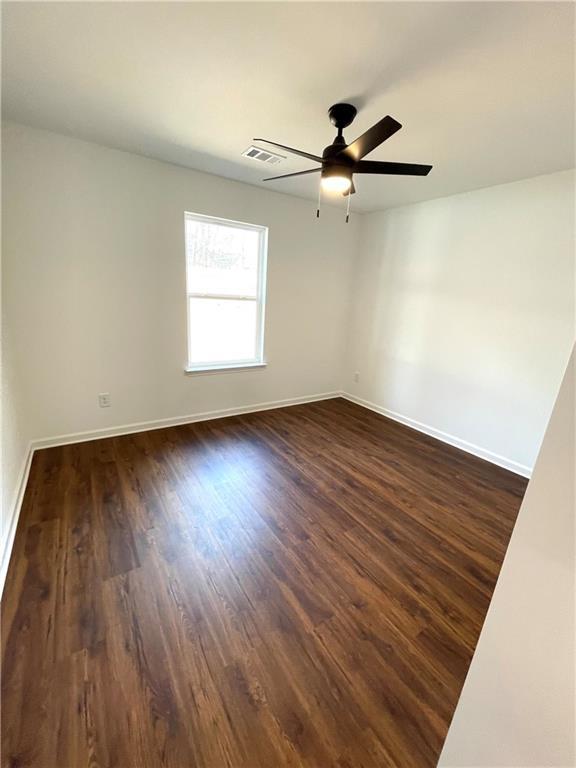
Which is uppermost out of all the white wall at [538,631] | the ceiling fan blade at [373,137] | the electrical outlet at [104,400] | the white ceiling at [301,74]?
the white ceiling at [301,74]

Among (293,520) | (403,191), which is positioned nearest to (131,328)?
(293,520)

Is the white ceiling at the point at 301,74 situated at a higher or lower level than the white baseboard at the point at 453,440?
higher

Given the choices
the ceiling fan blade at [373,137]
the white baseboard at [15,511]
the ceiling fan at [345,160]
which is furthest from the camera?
the ceiling fan at [345,160]

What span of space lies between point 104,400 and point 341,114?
298 cm

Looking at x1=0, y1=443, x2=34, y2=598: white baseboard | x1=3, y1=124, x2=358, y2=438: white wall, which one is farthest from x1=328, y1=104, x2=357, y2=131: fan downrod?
x1=0, y1=443, x2=34, y2=598: white baseboard

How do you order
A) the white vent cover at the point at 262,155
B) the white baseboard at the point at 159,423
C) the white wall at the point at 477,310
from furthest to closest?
the white baseboard at the point at 159,423 < the white wall at the point at 477,310 < the white vent cover at the point at 262,155

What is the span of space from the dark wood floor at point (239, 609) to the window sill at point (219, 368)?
1.03m

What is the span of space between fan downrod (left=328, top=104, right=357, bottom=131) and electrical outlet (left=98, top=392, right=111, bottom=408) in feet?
9.47

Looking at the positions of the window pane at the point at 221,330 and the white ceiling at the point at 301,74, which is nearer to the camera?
the white ceiling at the point at 301,74

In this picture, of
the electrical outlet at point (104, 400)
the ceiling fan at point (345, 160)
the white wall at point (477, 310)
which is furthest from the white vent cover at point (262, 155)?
the electrical outlet at point (104, 400)

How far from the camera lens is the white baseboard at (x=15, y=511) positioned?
1.62 meters

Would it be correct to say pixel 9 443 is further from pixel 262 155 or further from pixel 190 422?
pixel 262 155

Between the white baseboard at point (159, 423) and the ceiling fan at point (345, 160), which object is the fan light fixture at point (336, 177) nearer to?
the ceiling fan at point (345, 160)

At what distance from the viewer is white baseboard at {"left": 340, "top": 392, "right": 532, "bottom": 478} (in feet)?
9.83
